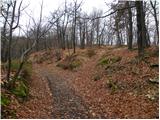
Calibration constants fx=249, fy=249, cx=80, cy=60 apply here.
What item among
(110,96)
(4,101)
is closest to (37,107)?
(4,101)

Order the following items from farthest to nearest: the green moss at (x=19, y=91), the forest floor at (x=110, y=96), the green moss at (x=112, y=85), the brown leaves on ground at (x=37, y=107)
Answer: the green moss at (x=112, y=85) < the green moss at (x=19, y=91) < the forest floor at (x=110, y=96) < the brown leaves on ground at (x=37, y=107)

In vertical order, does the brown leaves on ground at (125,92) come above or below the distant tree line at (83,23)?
below

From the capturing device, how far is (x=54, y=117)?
409 inches

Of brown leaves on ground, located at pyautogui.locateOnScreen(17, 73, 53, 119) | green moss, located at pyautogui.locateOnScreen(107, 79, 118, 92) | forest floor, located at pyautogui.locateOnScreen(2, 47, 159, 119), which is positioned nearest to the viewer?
brown leaves on ground, located at pyautogui.locateOnScreen(17, 73, 53, 119)

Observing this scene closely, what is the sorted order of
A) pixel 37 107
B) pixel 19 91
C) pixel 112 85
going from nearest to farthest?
pixel 37 107 → pixel 19 91 → pixel 112 85

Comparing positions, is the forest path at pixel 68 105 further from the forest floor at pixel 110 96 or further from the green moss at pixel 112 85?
the green moss at pixel 112 85

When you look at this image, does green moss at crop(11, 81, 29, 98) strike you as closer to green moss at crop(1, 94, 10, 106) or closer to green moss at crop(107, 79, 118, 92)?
green moss at crop(1, 94, 10, 106)

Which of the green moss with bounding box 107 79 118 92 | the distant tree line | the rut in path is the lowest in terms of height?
the rut in path

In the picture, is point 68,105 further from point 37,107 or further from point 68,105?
point 37,107

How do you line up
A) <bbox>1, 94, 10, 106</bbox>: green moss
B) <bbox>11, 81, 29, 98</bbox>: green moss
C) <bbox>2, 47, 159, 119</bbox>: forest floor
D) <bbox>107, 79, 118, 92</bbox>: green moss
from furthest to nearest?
<bbox>107, 79, 118, 92</bbox>: green moss → <bbox>11, 81, 29, 98</bbox>: green moss → <bbox>2, 47, 159, 119</bbox>: forest floor → <bbox>1, 94, 10, 106</bbox>: green moss

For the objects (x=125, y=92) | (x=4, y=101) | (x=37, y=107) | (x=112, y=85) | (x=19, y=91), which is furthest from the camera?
(x=112, y=85)

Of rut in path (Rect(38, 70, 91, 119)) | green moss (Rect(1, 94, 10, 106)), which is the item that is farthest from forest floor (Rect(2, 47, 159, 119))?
green moss (Rect(1, 94, 10, 106))

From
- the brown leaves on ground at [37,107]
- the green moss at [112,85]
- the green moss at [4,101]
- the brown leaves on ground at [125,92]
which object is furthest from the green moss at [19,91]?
the green moss at [112,85]

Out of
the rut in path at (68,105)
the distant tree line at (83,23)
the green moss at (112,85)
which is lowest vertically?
the rut in path at (68,105)
